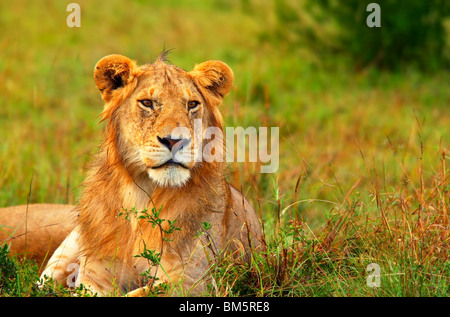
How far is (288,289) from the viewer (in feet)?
12.8

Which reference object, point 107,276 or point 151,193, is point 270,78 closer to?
point 151,193

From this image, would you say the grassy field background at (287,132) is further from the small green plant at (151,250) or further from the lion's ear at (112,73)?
the lion's ear at (112,73)

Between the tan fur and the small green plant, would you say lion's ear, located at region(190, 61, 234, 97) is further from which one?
the tan fur

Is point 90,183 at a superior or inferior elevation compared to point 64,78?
inferior

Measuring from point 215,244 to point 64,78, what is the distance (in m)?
6.53

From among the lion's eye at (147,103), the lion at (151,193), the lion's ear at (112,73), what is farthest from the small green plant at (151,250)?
the lion's ear at (112,73)

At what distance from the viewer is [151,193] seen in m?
3.98

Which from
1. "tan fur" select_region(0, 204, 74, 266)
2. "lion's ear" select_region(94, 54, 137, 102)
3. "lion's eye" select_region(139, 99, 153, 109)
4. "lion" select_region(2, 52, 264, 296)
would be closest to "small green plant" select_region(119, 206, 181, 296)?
"lion" select_region(2, 52, 264, 296)

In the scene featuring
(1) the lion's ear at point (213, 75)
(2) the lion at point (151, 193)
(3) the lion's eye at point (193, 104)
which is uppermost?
(1) the lion's ear at point (213, 75)

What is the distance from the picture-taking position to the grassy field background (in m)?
3.96

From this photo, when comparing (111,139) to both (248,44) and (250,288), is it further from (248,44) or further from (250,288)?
(248,44)

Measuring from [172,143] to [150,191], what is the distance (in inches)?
17.5

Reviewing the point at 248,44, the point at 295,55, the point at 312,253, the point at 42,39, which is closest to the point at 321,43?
the point at 295,55

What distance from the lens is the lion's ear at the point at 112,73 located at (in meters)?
3.97
